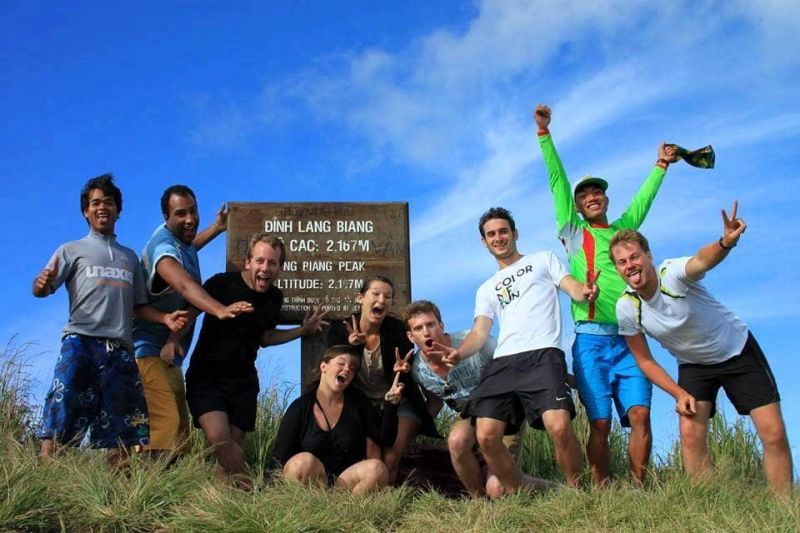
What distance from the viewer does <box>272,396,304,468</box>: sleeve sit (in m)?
6.74

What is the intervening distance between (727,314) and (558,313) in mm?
1369

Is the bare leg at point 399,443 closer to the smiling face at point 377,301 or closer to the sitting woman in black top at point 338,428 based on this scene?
A: the sitting woman in black top at point 338,428

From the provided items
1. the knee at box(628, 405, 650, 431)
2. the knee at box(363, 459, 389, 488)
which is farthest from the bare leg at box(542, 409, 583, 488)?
the knee at box(363, 459, 389, 488)

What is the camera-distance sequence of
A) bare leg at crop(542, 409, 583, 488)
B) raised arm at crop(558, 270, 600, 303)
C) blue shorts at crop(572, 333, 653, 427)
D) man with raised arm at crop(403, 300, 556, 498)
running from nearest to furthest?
bare leg at crop(542, 409, 583, 488)
raised arm at crop(558, 270, 600, 303)
man with raised arm at crop(403, 300, 556, 498)
blue shorts at crop(572, 333, 653, 427)

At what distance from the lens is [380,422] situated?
6.99 meters

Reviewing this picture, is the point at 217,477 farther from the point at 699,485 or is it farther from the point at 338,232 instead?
the point at 699,485

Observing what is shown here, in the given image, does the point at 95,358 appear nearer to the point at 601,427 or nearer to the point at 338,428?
the point at 338,428

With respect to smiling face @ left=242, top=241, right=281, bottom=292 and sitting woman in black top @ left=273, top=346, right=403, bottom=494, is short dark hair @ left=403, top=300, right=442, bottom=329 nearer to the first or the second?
sitting woman in black top @ left=273, top=346, right=403, bottom=494

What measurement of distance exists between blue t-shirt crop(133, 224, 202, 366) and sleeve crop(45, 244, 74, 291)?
0.71 meters

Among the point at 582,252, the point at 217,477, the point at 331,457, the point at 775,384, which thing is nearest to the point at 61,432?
the point at 217,477

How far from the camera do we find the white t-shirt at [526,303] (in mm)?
6473

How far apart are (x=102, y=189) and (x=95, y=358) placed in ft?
5.01

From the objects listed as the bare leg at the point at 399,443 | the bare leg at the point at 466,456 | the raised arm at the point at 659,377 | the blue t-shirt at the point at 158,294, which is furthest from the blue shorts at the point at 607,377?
the blue t-shirt at the point at 158,294

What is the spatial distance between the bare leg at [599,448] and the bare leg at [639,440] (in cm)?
21
